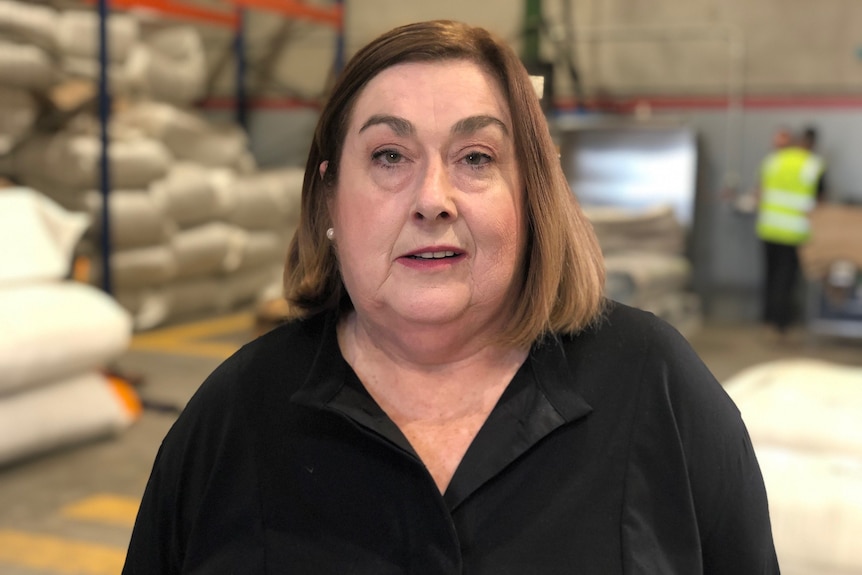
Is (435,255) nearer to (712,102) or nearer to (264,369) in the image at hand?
(264,369)

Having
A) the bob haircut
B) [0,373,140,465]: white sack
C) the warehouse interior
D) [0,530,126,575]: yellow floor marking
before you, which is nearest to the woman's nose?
the bob haircut

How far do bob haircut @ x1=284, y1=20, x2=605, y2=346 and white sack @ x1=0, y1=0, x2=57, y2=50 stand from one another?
560 cm

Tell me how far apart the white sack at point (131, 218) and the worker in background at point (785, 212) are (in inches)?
184

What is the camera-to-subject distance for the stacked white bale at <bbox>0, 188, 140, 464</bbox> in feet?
13.4

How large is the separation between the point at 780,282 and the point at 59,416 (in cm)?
571

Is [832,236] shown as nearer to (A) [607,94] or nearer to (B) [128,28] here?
(A) [607,94]

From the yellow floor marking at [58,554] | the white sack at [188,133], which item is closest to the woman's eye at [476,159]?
the yellow floor marking at [58,554]

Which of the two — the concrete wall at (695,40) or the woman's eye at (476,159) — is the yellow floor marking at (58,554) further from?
the concrete wall at (695,40)

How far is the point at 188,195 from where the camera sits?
7.56 metres

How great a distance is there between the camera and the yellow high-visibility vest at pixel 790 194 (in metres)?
7.58

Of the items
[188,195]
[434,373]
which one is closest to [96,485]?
[434,373]

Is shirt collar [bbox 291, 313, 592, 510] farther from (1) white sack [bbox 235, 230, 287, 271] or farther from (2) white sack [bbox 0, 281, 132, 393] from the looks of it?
(1) white sack [bbox 235, 230, 287, 271]

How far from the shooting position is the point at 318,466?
Answer: 127cm

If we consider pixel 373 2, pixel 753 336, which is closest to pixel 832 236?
pixel 753 336
